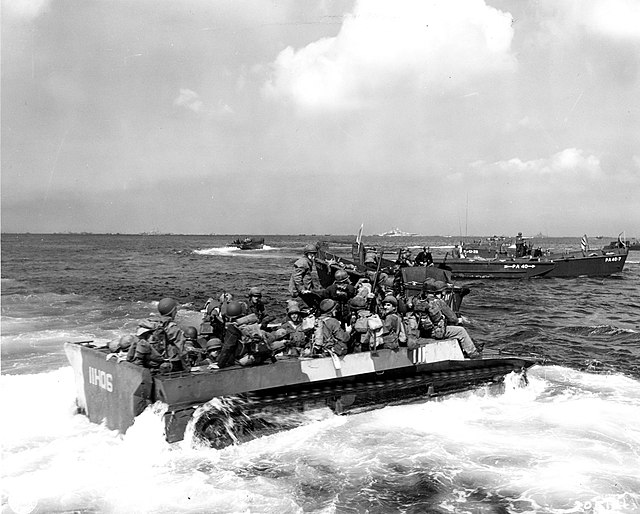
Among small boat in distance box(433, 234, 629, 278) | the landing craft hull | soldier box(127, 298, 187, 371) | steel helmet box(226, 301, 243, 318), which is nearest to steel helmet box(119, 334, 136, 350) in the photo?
soldier box(127, 298, 187, 371)

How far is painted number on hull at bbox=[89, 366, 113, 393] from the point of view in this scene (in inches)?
320

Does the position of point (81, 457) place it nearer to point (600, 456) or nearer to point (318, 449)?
point (318, 449)

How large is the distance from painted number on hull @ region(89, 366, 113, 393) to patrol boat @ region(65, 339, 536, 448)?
14mm

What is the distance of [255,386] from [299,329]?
5.41 feet

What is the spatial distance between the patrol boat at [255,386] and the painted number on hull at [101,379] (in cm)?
1

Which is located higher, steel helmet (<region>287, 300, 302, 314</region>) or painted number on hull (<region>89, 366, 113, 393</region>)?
steel helmet (<region>287, 300, 302, 314</region>)

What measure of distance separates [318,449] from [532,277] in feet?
107

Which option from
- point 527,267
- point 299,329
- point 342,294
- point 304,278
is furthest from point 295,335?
point 527,267

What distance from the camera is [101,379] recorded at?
27.3ft

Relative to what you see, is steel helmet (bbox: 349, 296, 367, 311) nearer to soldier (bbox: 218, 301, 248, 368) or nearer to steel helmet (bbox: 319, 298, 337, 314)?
steel helmet (bbox: 319, 298, 337, 314)

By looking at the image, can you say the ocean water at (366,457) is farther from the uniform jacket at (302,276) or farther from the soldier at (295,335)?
the uniform jacket at (302,276)

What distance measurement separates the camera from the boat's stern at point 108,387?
7.59 metres

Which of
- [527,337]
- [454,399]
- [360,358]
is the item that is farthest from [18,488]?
[527,337]

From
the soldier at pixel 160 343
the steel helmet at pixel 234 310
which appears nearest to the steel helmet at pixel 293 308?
the steel helmet at pixel 234 310
